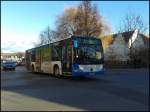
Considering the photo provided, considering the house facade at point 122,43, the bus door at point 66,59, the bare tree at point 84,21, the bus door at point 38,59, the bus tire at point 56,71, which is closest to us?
the bus door at point 66,59

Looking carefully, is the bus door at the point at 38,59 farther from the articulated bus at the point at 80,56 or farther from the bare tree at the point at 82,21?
the bare tree at the point at 82,21

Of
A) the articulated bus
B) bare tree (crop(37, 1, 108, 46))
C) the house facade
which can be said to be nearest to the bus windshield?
the articulated bus

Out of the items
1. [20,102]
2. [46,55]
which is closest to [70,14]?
[46,55]

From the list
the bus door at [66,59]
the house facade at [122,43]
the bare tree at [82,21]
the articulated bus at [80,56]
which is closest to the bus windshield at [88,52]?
the articulated bus at [80,56]

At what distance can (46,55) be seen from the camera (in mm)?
29844

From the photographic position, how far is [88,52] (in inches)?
932

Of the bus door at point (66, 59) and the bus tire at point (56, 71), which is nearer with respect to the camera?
the bus door at point (66, 59)

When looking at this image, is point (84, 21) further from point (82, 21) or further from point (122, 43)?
point (122, 43)

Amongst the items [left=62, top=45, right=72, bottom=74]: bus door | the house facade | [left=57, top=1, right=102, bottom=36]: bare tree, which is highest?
[left=57, top=1, right=102, bottom=36]: bare tree

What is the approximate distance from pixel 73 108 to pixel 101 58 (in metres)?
13.6

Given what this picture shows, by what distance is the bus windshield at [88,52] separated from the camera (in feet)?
76.7

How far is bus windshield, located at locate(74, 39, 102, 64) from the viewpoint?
23391mm

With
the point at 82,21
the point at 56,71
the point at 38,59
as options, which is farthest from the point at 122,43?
the point at 56,71

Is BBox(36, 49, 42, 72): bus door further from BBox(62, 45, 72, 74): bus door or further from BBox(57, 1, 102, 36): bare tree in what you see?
BBox(57, 1, 102, 36): bare tree
